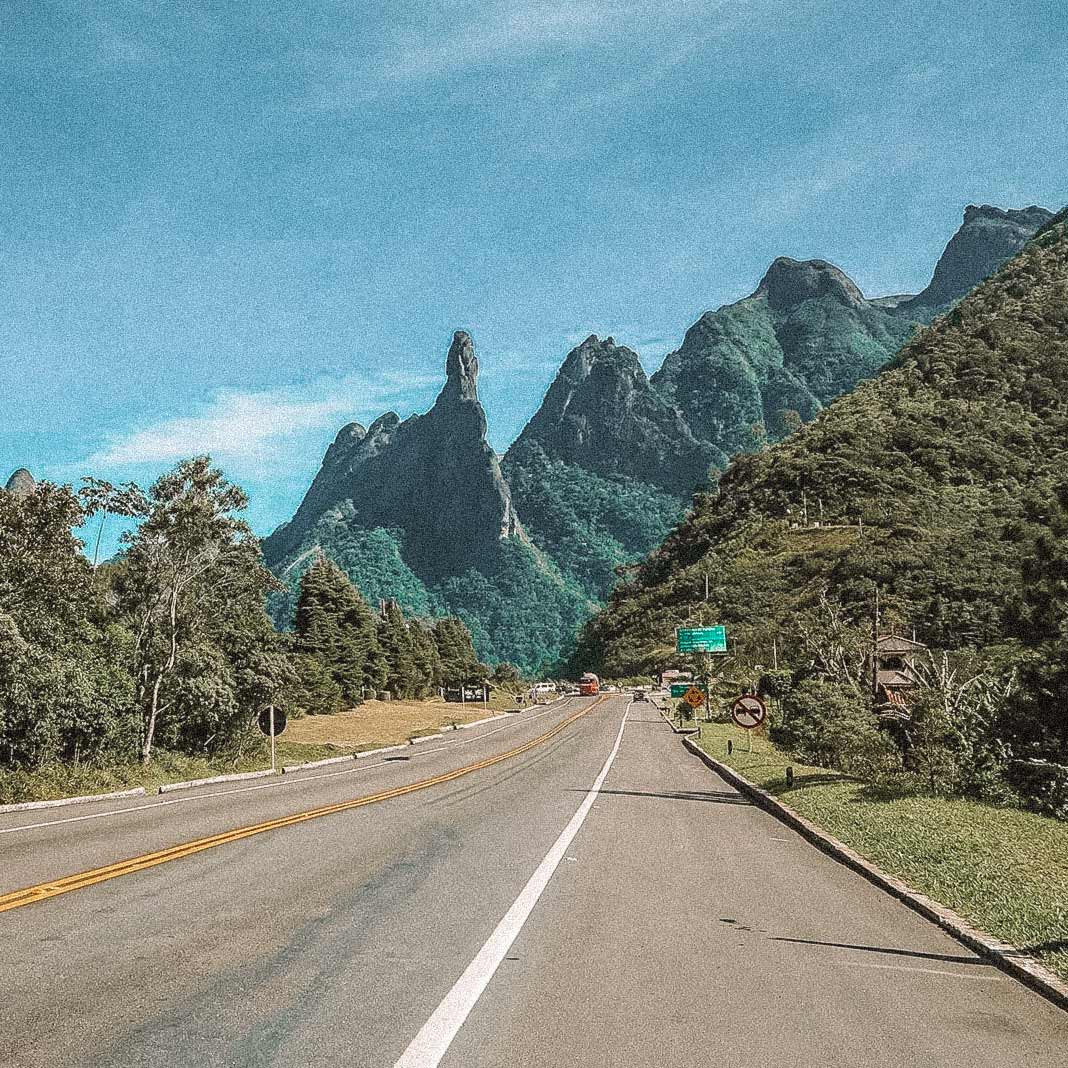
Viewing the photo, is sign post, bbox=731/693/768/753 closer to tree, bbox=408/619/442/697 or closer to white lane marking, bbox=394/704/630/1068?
white lane marking, bbox=394/704/630/1068

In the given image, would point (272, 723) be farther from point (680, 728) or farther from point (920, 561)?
point (920, 561)

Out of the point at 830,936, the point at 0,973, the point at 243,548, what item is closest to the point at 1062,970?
the point at 830,936

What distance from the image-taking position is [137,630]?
3247cm

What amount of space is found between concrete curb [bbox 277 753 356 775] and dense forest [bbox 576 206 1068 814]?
15738mm

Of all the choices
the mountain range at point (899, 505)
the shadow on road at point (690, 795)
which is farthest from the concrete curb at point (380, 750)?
the mountain range at point (899, 505)

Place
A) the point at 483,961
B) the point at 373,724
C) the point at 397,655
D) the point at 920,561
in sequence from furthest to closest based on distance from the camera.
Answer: the point at 397,655, the point at 920,561, the point at 373,724, the point at 483,961

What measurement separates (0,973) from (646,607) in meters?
143

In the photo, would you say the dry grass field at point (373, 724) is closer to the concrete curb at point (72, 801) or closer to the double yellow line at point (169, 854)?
the concrete curb at point (72, 801)

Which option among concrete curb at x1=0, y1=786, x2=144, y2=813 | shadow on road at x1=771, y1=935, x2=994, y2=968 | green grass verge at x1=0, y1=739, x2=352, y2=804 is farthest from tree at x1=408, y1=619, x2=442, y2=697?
shadow on road at x1=771, y1=935, x2=994, y2=968

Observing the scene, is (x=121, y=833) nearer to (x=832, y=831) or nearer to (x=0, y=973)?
(x=0, y=973)

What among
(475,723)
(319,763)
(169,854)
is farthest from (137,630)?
(475,723)

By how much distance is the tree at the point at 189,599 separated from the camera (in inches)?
1275

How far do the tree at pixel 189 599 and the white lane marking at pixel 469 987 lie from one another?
78.6ft

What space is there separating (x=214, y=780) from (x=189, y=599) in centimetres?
907
